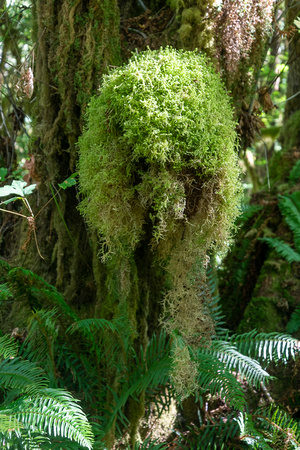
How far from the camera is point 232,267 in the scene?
11.3 feet

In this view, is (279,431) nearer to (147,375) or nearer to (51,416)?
(147,375)

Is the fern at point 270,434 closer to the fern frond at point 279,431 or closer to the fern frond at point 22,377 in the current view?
the fern frond at point 279,431

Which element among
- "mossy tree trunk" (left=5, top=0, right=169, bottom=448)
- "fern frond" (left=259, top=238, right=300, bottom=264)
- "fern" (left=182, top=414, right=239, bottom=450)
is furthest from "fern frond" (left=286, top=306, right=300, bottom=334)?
"mossy tree trunk" (left=5, top=0, right=169, bottom=448)

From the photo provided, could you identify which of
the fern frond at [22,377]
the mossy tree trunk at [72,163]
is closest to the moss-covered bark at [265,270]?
the mossy tree trunk at [72,163]

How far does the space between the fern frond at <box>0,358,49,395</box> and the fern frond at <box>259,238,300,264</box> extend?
2.09 m

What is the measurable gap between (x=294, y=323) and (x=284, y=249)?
61cm

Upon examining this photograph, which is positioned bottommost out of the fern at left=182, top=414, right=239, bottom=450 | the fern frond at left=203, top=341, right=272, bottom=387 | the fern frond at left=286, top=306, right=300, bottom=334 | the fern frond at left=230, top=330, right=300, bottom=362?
the fern at left=182, top=414, right=239, bottom=450

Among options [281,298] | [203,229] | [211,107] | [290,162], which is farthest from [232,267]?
[211,107]

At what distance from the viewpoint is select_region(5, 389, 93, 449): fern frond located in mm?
1446

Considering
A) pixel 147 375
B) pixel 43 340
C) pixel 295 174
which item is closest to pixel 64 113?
pixel 43 340

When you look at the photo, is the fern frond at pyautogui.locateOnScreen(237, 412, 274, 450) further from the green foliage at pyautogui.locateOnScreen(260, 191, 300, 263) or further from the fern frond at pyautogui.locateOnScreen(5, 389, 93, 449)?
the green foliage at pyautogui.locateOnScreen(260, 191, 300, 263)

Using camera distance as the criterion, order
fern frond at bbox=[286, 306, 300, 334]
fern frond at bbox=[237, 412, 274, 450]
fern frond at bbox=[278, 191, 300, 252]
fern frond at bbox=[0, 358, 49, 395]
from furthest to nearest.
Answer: fern frond at bbox=[278, 191, 300, 252] < fern frond at bbox=[286, 306, 300, 334] < fern frond at bbox=[237, 412, 274, 450] < fern frond at bbox=[0, 358, 49, 395]

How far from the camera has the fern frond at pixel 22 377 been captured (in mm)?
1653

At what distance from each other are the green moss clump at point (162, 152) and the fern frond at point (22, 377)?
71cm
